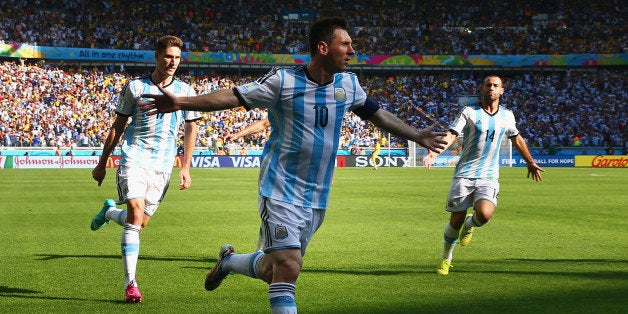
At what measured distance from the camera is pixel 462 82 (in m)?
67.3

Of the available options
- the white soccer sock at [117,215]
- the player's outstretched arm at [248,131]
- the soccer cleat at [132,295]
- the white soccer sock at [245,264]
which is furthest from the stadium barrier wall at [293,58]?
the white soccer sock at [245,264]

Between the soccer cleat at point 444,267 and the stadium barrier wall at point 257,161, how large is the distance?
40.9 metres

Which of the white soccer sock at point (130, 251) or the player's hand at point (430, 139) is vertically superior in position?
the player's hand at point (430, 139)

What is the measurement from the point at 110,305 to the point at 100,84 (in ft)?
A: 172

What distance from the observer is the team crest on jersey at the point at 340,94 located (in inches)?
230

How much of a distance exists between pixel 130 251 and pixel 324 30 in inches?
131

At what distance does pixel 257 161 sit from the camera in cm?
5184

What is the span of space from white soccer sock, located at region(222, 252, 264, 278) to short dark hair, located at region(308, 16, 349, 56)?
1688 mm

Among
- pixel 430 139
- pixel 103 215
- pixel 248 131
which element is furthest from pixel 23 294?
pixel 430 139

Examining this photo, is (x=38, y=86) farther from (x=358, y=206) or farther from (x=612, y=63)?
(x=612, y=63)

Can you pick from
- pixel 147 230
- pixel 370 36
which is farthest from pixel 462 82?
pixel 147 230

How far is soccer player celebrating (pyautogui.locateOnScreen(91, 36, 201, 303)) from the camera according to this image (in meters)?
8.09

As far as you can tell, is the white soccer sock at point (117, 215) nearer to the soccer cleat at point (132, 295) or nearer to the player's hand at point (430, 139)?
the soccer cleat at point (132, 295)

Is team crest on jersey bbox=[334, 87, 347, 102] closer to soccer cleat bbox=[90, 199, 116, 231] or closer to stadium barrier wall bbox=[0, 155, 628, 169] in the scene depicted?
soccer cleat bbox=[90, 199, 116, 231]
